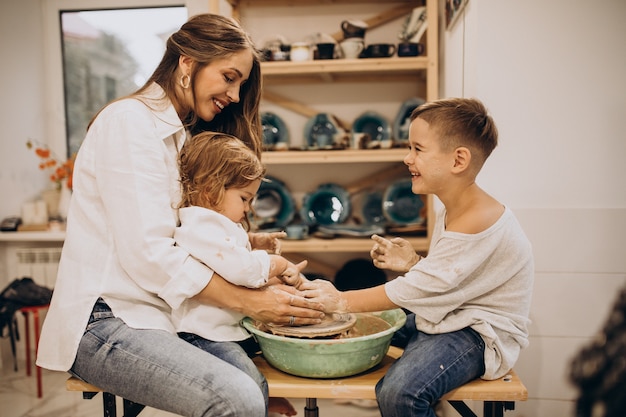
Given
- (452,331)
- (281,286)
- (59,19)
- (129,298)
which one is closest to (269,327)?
(281,286)

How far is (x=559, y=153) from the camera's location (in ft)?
6.61

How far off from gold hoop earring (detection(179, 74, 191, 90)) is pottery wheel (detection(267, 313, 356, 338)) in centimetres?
72

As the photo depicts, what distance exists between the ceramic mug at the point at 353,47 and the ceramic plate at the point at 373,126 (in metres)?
0.38

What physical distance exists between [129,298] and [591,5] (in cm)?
180

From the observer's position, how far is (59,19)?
369 centimetres

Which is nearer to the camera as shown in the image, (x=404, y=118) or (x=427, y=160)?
(x=427, y=160)

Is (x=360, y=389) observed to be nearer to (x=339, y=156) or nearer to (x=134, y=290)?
(x=134, y=290)

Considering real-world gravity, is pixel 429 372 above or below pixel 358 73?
below

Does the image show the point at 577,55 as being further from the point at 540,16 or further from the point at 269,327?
the point at 269,327

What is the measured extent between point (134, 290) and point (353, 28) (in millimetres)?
2077

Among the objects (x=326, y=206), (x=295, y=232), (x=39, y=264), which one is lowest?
(x=39, y=264)

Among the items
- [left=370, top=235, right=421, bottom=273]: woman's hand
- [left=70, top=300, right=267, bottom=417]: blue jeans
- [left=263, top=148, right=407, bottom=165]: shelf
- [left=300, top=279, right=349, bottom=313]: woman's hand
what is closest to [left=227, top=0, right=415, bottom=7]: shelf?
[left=263, top=148, right=407, bottom=165]: shelf

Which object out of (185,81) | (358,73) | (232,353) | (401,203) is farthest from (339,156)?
(232,353)

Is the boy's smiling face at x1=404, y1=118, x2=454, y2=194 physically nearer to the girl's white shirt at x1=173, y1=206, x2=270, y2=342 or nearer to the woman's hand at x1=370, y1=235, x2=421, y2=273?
the woman's hand at x1=370, y1=235, x2=421, y2=273
